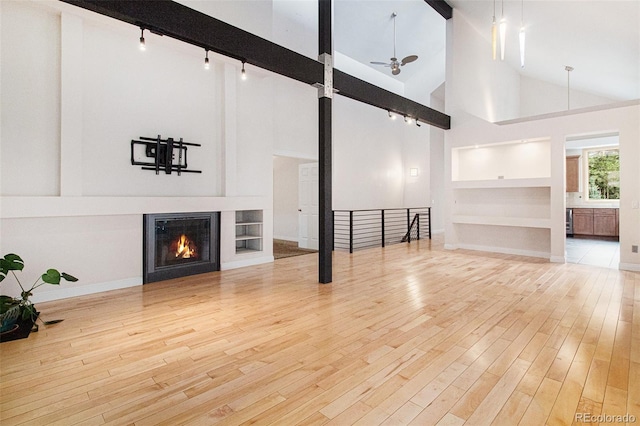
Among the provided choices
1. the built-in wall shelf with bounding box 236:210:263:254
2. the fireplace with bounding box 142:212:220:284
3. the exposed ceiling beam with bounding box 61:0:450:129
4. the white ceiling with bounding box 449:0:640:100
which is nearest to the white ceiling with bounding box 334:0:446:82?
the white ceiling with bounding box 449:0:640:100

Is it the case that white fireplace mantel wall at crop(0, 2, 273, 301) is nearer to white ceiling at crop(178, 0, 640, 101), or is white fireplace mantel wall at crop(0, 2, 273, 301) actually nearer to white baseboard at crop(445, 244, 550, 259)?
white ceiling at crop(178, 0, 640, 101)

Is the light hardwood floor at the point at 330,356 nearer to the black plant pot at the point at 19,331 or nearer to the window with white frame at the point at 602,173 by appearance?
the black plant pot at the point at 19,331

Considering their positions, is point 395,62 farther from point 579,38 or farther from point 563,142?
point 563,142

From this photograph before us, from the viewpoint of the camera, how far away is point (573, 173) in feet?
32.6

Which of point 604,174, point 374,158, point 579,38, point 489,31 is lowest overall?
point 604,174

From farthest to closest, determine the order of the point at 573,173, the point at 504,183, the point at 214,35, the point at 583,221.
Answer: the point at 573,173 < the point at 583,221 < the point at 504,183 < the point at 214,35

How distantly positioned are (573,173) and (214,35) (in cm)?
1120

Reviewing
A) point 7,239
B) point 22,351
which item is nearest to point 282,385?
point 22,351

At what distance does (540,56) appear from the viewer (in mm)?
7535

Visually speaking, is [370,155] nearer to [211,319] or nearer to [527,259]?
[527,259]

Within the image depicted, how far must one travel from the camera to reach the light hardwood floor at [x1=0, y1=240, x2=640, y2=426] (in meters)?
1.83

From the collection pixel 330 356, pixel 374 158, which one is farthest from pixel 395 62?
pixel 330 356

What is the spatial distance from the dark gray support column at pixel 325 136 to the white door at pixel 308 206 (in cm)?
337

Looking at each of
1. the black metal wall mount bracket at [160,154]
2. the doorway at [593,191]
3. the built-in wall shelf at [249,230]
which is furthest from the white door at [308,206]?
the doorway at [593,191]
